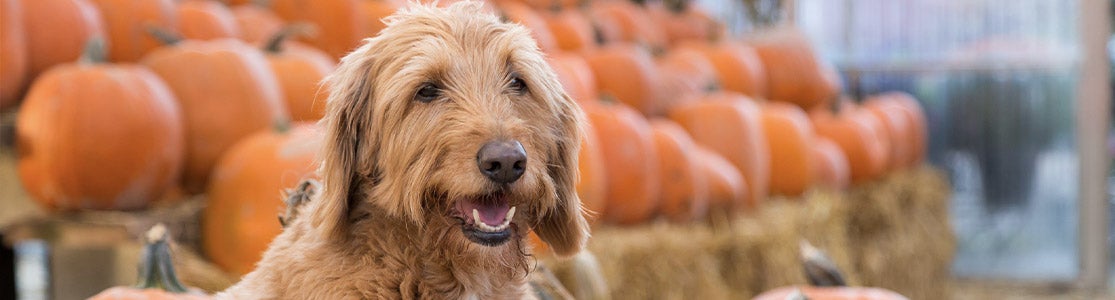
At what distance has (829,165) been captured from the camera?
6840 millimetres

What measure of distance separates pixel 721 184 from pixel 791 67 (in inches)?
85.5

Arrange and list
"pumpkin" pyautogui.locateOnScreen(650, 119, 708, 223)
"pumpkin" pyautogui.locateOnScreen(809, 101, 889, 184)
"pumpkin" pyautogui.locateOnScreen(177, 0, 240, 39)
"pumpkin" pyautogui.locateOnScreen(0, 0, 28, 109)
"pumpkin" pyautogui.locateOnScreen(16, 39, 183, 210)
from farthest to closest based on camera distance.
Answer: "pumpkin" pyautogui.locateOnScreen(809, 101, 889, 184), "pumpkin" pyautogui.locateOnScreen(650, 119, 708, 223), "pumpkin" pyautogui.locateOnScreen(177, 0, 240, 39), "pumpkin" pyautogui.locateOnScreen(0, 0, 28, 109), "pumpkin" pyautogui.locateOnScreen(16, 39, 183, 210)

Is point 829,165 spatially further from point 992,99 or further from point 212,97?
point 212,97

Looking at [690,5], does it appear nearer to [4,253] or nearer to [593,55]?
[593,55]

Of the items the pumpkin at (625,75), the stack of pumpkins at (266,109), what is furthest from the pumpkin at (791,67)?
the pumpkin at (625,75)

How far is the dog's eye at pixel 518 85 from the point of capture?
136 cm

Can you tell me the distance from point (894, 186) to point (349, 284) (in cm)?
680

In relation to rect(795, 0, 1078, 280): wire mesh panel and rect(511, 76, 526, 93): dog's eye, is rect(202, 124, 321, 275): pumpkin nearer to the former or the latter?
rect(511, 76, 526, 93): dog's eye

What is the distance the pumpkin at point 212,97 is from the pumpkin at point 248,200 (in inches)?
9.1

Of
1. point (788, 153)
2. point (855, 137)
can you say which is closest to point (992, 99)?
point (855, 137)

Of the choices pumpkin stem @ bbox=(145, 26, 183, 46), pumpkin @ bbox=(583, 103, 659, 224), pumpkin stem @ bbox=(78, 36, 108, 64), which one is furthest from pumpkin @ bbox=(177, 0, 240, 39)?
pumpkin @ bbox=(583, 103, 659, 224)

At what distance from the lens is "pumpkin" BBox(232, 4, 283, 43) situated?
442 cm

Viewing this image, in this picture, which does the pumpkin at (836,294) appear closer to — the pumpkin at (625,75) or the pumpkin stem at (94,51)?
the pumpkin stem at (94,51)

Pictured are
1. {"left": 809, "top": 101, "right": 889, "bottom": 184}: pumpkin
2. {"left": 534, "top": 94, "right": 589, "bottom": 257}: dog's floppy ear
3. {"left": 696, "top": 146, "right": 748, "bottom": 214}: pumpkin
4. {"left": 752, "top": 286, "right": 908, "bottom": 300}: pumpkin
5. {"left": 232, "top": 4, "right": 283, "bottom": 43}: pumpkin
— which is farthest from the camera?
{"left": 809, "top": 101, "right": 889, "bottom": 184}: pumpkin
